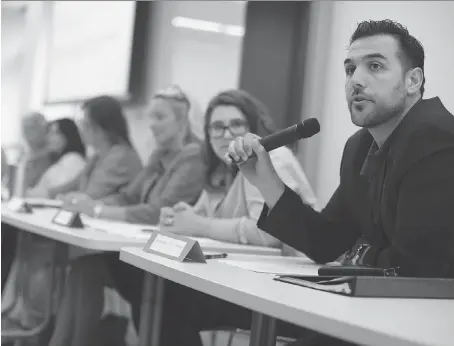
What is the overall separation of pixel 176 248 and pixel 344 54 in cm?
163

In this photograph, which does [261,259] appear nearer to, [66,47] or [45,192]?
[45,192]

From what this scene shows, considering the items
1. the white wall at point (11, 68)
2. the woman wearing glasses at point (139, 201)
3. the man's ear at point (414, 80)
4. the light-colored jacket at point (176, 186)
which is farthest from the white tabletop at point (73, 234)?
the white wall at point (11, 68)

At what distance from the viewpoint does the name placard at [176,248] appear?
143 centimetres

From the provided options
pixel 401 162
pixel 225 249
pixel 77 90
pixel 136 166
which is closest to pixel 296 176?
pixel 225 249

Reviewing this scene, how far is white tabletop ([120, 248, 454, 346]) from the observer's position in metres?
0.83

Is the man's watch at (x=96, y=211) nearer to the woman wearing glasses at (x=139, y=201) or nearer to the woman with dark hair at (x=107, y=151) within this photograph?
the woman wearing glasses at (x=139, y=201)

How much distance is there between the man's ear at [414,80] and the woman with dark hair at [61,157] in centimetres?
324

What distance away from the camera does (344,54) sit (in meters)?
2.83

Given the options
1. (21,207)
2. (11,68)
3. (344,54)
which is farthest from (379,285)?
(11,68)

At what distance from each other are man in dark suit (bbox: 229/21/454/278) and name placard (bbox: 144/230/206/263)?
1.01ft

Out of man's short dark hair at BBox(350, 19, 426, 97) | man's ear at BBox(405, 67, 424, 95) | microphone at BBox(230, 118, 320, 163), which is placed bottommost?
microphone at BBox(230, 118, 320, 163)

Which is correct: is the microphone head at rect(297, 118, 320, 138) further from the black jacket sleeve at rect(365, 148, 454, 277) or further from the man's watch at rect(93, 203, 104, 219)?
the man's watch at rect(93, 203, 104, 219)

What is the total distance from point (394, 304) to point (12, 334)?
206 cm

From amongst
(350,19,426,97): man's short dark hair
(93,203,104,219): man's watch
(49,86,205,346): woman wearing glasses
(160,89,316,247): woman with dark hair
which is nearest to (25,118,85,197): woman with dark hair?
(49,86,205,346): woman wearing glasses
